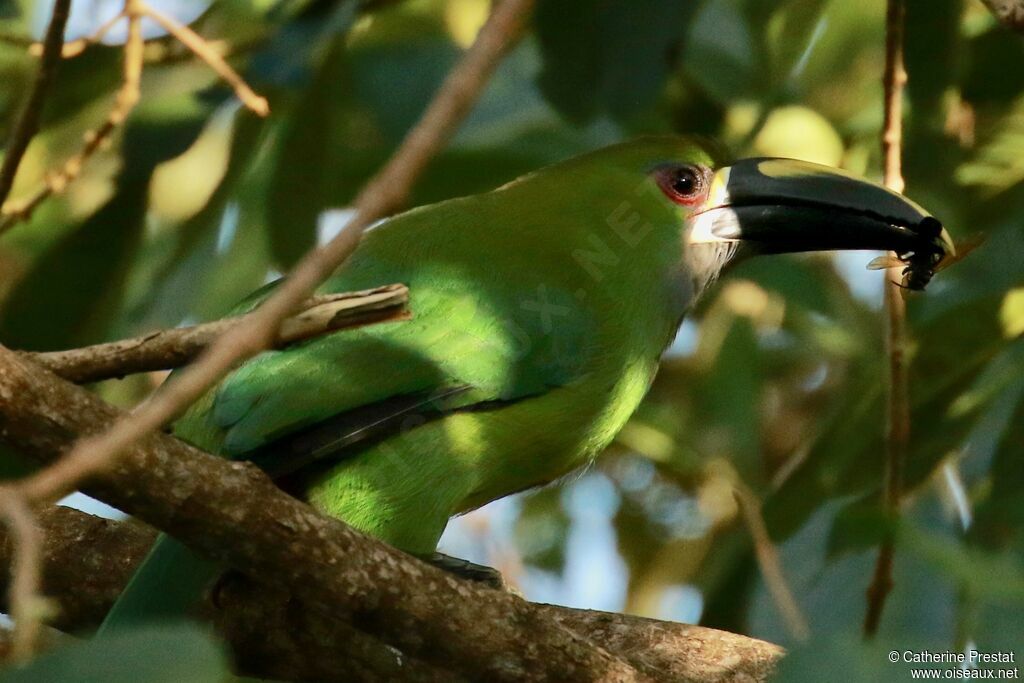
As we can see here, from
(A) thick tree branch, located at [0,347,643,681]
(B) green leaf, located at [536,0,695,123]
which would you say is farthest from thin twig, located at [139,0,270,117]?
(A) thick tree branch, located at [0,347,643,681]

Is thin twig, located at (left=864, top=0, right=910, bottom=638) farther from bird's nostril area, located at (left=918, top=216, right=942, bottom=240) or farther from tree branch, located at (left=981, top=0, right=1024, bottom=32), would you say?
tree branch, located at (left=981, top=0, right=1024, bottom=32)

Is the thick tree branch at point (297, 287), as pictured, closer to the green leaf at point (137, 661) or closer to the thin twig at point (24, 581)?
the thin twig at point (24, 581)

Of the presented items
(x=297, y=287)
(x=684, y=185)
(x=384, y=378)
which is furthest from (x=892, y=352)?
(x=297, y=287)

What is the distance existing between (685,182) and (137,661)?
304cm

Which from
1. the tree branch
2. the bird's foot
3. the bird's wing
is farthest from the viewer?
the bird's foot

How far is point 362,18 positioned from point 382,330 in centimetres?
178

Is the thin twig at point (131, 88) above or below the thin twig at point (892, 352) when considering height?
above

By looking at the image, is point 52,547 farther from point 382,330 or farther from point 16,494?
point 16,494

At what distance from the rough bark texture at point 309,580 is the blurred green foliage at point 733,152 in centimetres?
94

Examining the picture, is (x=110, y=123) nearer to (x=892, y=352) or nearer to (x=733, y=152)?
(x=733, y=152)

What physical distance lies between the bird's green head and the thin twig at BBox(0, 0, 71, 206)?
152 cm

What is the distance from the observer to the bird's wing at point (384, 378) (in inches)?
124

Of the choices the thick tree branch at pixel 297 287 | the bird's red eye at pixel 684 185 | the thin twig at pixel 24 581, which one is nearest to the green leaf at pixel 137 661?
the thin twig at pixel 24 581

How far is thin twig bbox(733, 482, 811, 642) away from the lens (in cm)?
395
